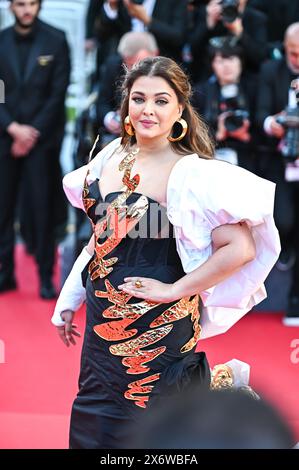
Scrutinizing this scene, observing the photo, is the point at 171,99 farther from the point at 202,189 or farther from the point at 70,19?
the point at 70,19

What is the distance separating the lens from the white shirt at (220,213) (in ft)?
8.97

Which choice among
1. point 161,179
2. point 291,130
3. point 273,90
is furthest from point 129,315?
point 273,90

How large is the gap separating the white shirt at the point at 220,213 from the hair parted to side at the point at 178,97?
105 millimetres

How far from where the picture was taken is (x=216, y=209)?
2.73m

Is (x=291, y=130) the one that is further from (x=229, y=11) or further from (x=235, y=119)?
(x=229, y=11)

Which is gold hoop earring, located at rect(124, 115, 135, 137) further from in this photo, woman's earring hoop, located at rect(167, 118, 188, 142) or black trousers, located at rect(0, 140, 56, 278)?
black trousers, located at rect(0, 140, 56, 278)

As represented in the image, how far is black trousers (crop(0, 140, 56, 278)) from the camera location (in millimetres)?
5938

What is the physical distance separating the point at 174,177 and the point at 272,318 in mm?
3030

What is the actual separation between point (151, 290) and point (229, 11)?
11.1 ft

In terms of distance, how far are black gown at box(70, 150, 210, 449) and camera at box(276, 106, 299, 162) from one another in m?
2.54

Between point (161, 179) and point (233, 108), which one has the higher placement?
point (233, 108)

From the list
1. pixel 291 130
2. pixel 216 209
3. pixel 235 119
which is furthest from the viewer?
pixel 235 119

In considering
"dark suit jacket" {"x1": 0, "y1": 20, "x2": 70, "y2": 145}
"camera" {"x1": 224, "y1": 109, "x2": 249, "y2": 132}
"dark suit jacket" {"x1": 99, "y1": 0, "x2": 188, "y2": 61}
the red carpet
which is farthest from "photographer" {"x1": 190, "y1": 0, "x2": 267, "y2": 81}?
the red carpet
